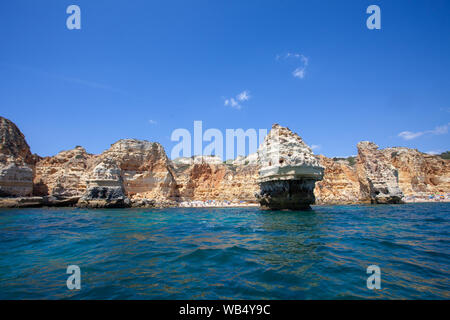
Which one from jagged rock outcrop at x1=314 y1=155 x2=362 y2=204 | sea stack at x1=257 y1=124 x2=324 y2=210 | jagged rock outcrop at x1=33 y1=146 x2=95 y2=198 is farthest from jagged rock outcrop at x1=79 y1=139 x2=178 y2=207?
jagged rock outcrop at x1=314 y1=155 x2=362 y2=204

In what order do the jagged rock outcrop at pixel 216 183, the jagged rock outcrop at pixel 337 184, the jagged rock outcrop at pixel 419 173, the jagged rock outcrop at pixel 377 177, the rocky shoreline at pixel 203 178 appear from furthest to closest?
the jagged rock outcrop at pixel 216 183 < the jagged rock outcrop at pixel 337 184 < the jagged rock outcrop at pixel 419 173 < the jagged rock outcrop at pixel 377 177 < the rocky shoreline at pixel 203 178

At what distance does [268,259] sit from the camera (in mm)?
4449

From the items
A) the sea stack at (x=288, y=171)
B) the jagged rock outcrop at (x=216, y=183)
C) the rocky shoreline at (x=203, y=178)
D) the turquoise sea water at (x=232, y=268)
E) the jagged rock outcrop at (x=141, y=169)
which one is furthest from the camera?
the jagged rock outcrop at (x=216, y=183)

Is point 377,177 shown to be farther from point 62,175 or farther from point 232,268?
point 62,175

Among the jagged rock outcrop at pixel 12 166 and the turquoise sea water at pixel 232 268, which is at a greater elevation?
the jagged rock outcrop at pixel 12 166

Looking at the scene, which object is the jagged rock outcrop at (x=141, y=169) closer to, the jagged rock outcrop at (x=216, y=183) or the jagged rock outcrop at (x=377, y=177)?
the jagged rock outcrop at (x=216, y=183)

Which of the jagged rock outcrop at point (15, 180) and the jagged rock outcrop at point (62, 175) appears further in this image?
the jagged rock outcrop at point (62, 175)

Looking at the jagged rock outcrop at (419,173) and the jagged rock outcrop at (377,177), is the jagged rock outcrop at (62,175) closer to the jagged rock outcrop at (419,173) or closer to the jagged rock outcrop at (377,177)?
the jagged rock outcrop at (377,177)

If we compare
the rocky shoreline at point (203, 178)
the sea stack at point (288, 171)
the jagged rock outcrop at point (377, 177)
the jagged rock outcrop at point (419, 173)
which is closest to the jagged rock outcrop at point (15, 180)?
the rocky shoreline at point (203, 178)

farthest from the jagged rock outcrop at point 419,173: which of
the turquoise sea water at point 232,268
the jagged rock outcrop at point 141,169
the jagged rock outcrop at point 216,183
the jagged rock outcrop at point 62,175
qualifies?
the jagged rock outcrop at point 62,175

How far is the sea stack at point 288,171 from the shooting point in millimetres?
15406

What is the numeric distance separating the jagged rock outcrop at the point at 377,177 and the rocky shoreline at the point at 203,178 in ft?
0.39
